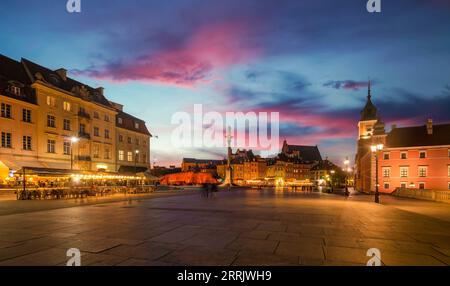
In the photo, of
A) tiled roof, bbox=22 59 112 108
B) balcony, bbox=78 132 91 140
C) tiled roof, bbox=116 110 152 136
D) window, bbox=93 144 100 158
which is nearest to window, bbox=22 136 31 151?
balcony, bbox=78 132 91 140

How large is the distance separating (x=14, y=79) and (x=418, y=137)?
67.8 metres

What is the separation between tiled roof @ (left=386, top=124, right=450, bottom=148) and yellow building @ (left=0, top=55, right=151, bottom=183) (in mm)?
55483

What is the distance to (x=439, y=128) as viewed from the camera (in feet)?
162

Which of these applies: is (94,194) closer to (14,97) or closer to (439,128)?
(14,97)

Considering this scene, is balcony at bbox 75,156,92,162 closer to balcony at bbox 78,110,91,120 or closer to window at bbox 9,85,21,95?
balcony at bbox 78,110,91,120

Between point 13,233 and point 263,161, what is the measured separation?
126546 millimetres

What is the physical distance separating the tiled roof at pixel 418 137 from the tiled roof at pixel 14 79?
6201cm

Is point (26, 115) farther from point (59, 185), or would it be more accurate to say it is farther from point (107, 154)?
point (107, 154)

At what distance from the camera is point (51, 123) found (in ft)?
120

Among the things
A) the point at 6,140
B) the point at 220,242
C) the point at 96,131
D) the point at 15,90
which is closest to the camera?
the point at 220,242

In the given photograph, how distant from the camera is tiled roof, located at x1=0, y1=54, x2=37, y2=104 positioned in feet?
102

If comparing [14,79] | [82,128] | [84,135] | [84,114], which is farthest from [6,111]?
[82,128]

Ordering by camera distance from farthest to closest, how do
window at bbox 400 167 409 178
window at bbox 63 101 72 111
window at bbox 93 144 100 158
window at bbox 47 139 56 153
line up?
window at bbox 400 167 409 178, window at bbox 93 144 100 158, window at bbox 63 101 72 111, window at bbox 47 139 56 153
